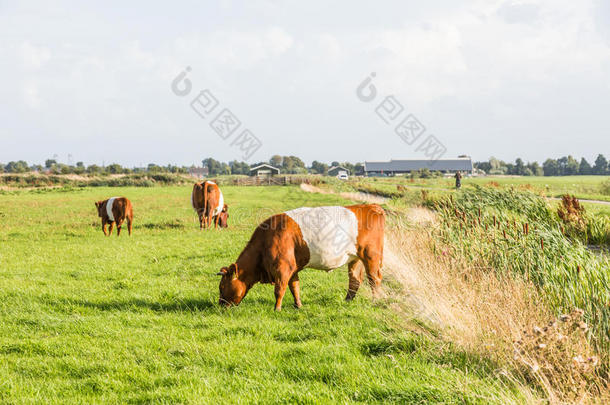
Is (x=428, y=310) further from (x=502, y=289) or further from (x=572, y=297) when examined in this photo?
(x=572, y=297)

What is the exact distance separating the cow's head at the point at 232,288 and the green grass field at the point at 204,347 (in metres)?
0.19

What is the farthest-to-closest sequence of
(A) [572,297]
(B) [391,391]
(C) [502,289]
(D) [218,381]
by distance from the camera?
(C) [502,289] → (A) [572,297] → (D) [218,381] → (B) [391,391]

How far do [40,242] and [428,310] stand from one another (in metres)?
14.2

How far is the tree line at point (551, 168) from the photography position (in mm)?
153625

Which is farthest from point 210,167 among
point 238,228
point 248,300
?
point 248,300

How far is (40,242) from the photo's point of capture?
50.0 ft

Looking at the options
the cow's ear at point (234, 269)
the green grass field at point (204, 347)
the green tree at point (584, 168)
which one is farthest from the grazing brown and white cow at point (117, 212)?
the green tree at point (584, 168)

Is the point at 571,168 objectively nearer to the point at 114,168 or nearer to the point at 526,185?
the point at 526,185

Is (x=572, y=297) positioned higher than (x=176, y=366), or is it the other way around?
(x=572, y=297)

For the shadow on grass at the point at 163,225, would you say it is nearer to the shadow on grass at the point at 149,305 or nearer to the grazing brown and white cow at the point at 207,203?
the grazing brown and white cow at the point at 207,203

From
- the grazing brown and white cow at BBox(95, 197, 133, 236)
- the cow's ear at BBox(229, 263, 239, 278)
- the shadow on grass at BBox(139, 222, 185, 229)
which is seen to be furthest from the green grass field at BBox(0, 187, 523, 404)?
the shadow on grass at BBox(139, 222, 185, 229)

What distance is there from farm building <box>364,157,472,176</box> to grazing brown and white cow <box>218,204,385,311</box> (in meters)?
138

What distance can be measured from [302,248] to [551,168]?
174m

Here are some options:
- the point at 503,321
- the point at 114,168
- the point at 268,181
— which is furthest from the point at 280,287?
the point at 114,168
